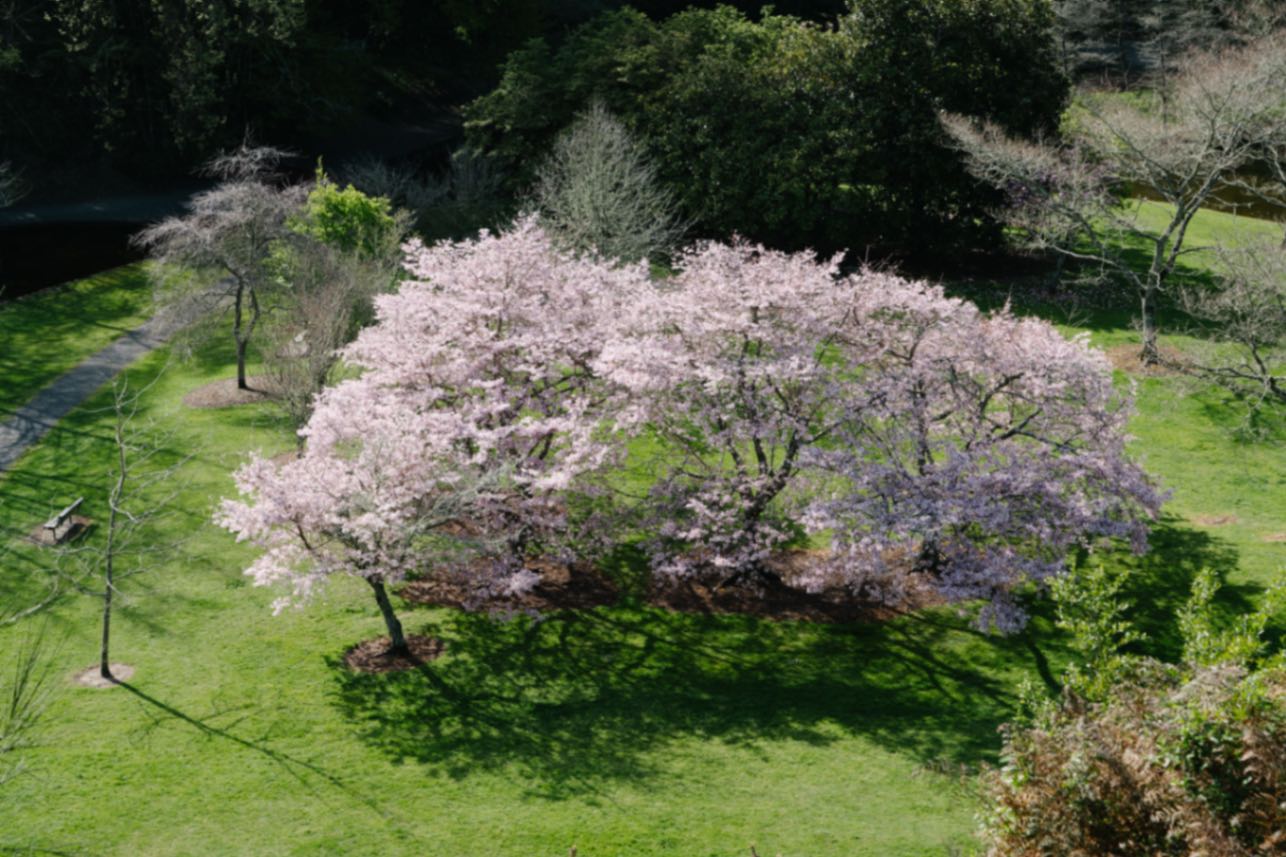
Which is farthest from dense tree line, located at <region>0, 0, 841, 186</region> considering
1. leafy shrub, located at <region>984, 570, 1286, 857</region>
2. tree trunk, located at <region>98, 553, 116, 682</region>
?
leafy shrub, located at <region>984, 570, 1286, 857</region>

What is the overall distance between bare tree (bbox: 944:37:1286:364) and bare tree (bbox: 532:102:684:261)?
966cm

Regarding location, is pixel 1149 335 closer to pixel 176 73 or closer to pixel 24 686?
pixel 24 686

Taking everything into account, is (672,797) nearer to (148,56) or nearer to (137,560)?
(137,560)

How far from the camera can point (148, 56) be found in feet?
161

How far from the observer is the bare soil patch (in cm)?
1909

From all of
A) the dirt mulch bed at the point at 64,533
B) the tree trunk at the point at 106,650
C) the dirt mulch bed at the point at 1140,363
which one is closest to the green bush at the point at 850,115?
the dirt mulch bed at the point at 1140,363

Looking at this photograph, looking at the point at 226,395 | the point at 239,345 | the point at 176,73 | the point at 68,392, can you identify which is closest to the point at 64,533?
the point at 226,395

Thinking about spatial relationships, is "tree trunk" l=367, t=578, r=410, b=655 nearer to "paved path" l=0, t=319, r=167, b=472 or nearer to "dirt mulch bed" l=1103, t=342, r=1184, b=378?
"paved path" l=0, t=319, r=167, b=472

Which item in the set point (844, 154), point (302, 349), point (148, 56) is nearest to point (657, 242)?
point (844, 154)

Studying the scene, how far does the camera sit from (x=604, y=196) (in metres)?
33.8

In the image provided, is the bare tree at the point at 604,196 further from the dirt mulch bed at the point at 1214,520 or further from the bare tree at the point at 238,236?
the dirt mulch bed at the point at 1214,520

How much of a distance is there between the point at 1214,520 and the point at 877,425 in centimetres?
898

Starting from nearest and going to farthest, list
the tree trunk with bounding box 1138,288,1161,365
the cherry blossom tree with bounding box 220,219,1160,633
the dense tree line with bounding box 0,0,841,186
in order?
the cherry blossom tree with bounding box 220,219,1160,633 < the tree trunk with bounding box 1138,288,1161,365 < the dense tree line with bounding box 0,0,841,186

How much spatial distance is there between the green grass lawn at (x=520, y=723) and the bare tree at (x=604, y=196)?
1376cm
